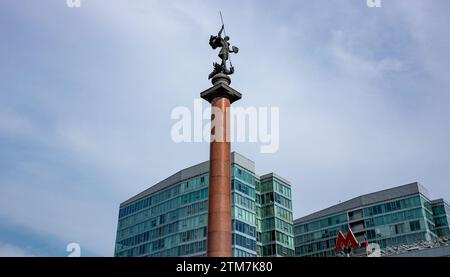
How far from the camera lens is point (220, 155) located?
89.6 ft

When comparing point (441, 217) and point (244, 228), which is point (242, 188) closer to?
point (244, 228)

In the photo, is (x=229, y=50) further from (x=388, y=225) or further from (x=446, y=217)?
(x=446, y=217)

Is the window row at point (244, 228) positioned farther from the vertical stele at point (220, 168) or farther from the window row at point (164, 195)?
the vertical stele at point (220, 168)

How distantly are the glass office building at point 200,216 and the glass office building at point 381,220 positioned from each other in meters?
23.5

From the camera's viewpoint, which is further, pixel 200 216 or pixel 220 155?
pixel 200 216

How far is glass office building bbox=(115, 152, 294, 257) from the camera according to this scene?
83.6 metres

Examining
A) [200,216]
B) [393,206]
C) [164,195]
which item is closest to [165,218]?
[164,195]

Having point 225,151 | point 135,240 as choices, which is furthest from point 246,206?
point 225,151

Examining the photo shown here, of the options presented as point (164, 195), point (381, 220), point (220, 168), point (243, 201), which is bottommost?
point (220, 168)

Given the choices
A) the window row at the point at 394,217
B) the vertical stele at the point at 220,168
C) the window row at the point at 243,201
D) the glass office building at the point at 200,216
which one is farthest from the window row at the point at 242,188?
the vertical stele at the point at 220,168

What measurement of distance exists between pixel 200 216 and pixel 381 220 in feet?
145

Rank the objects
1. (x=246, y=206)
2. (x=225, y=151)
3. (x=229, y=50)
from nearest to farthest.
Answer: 1. (x=225, y=151)
2. (x=229, y=50)
3. (x=246, y=206)

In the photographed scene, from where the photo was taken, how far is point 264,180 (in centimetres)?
9481
